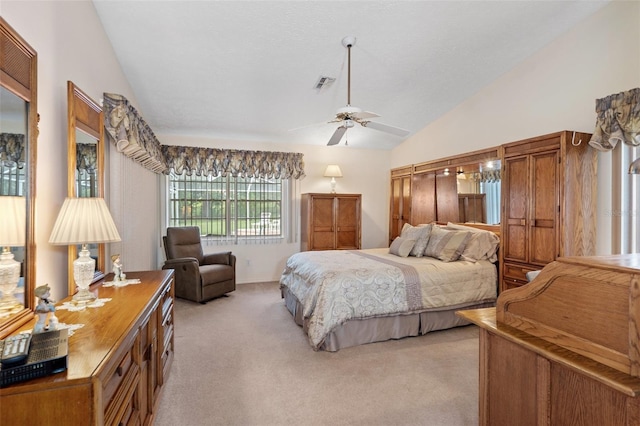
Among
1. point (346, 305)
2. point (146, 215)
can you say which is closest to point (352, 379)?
point (346, 305)

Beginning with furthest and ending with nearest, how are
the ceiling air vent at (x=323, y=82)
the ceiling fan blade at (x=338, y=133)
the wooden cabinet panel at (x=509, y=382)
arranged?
1. the ceiling air vent at (x=323, y=82)
2. the ceiling fan blade at (x=338, y=133)
3. the wooden cabinet panel at (x=509, y=382)

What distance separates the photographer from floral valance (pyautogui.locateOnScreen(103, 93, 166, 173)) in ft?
8.37

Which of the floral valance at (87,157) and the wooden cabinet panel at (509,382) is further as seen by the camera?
the floral valance at (87,157)

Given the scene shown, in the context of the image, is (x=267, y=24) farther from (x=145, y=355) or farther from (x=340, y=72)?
(x=145, y=355)

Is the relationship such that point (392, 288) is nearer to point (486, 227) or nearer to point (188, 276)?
point (486, 227)

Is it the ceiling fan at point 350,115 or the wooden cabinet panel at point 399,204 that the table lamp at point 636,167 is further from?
the wooden cabinet panel at point 399,204

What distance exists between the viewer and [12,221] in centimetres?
132

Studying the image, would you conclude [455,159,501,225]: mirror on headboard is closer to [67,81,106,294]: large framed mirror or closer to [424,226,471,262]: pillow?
[424,226,471,262]: pillow

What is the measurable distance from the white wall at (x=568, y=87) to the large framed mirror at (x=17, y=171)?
14.3 feet

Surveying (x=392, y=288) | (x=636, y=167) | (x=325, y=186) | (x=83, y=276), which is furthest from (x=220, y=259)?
(x=636, y=167)

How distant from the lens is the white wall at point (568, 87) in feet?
9.37

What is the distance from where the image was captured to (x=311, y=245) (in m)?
5.33

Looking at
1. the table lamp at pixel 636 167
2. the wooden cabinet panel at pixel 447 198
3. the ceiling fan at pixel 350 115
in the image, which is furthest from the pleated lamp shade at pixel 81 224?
the wooden cabinet panel at pixel 447 198

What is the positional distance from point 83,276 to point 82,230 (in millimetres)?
279
